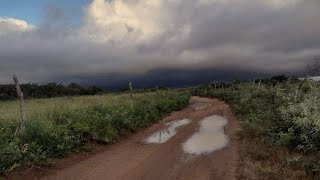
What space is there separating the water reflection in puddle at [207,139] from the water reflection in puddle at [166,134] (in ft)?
3.10

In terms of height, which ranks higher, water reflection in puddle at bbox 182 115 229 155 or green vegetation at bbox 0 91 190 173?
green vegetation at bbox 0 91 190 173

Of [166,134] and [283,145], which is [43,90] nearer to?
[166,134]

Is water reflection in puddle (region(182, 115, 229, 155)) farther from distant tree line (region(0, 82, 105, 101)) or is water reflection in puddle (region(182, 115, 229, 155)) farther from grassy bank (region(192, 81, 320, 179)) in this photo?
distant tree line (region(0, 82, 105, 101))

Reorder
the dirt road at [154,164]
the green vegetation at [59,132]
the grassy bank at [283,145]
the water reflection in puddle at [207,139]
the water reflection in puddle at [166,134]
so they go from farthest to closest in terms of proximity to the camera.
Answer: the water reflection in puddle at [166,134] < the water reflection in puddle at [207,139] < the green vegetation at [59,132] < the dirt road at [154,164] < the grassy bank at [283,145]

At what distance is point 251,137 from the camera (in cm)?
1603

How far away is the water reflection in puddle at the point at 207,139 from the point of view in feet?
48.7

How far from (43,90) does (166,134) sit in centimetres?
5308

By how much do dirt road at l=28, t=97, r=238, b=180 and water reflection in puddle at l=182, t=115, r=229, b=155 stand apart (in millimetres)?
271

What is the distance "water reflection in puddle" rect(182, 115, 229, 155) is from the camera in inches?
584

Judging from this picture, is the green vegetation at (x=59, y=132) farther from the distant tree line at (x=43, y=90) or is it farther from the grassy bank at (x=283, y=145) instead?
the distant tree line at (x=43, y=90)

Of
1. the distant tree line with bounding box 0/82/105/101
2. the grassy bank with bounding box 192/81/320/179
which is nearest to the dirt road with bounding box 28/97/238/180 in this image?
the grassy bank with bounding box 192/81/320/179

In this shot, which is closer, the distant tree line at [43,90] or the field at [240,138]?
the field at [240,138]

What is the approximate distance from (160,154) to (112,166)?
1977 millimetres

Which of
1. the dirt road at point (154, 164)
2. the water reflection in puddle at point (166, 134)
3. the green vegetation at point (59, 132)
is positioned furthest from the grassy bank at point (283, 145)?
the green vegetation at point (59, 132)
